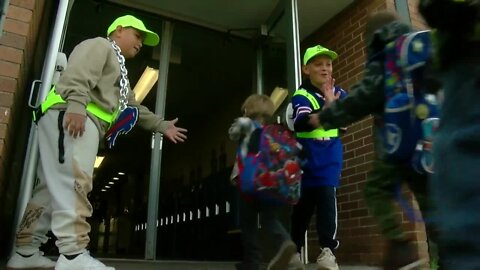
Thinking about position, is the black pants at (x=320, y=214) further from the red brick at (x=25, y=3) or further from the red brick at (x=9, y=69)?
the red brick at (x=25, y=3)

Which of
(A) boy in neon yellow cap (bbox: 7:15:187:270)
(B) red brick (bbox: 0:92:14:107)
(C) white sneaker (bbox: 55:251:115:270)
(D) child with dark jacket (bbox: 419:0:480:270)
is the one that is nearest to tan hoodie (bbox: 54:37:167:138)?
(A) boy in neon yellow cap (bbox: 7:15:187:270)

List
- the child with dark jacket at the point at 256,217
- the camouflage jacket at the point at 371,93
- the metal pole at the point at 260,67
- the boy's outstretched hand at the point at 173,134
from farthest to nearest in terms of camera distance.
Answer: the metal pole at the point at 260,67 < the boy's outstretched hand at the point at 173,134 < the child with dark jacket at the point at 256,217 < the camouflage jacket at the point at 371,93

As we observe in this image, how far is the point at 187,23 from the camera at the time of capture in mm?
5379

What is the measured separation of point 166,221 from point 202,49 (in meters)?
3.81

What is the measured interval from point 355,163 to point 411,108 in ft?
8.16

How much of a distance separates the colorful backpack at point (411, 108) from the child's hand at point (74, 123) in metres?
1.59

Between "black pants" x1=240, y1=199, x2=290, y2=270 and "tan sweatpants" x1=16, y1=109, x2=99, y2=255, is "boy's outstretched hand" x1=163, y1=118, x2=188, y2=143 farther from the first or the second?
"black pants" x1=240, y1=199, x2=290, y2=270

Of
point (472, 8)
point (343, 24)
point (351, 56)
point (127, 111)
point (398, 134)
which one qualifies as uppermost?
point (343, 24)

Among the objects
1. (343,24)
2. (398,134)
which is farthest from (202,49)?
(398,134)

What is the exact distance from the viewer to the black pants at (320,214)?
297 cm

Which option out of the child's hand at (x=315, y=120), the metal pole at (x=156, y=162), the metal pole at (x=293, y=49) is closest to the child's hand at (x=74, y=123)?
the child's hand at (x=315, y=120)

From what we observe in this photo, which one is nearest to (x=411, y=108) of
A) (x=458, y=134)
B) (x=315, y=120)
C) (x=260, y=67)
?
(x=315, y=120)


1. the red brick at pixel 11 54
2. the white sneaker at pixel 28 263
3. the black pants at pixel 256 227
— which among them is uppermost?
the red brick at pixel 11 54

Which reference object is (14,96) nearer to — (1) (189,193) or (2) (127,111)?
(2) (127,111)
